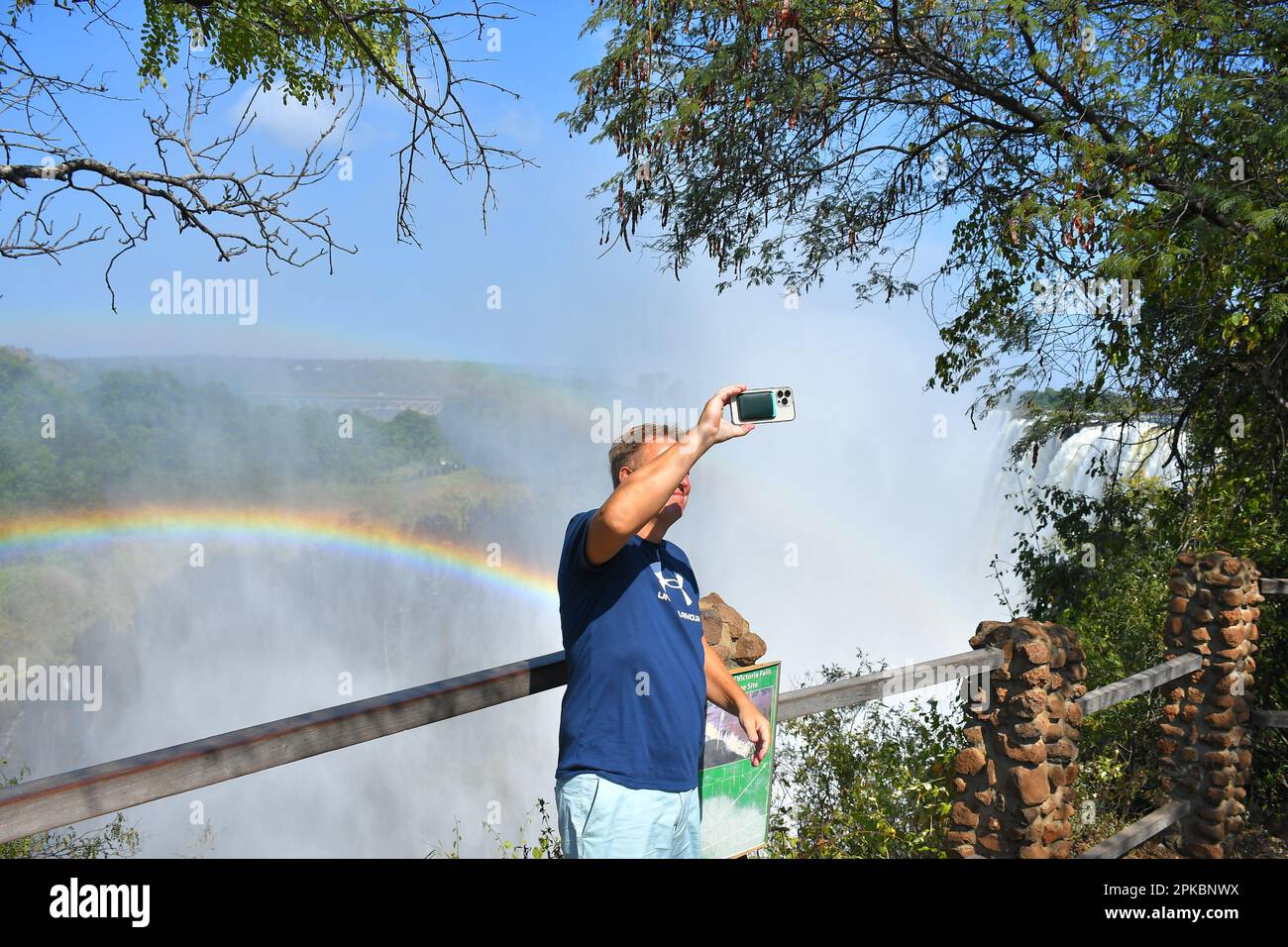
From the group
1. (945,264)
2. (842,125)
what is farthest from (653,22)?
(945,264)

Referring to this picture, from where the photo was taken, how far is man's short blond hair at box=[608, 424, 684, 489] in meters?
2.16

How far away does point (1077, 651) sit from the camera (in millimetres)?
3199

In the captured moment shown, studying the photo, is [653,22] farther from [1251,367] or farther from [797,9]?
[1251,367]

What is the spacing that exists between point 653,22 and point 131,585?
31380 mm

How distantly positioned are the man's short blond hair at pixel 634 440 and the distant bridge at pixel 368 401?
41465mm

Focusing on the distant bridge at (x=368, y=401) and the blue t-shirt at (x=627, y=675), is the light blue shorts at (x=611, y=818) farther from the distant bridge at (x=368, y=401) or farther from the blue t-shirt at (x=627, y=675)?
the distant bridge at (x=368, y=401)

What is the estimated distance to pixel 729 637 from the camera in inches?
111

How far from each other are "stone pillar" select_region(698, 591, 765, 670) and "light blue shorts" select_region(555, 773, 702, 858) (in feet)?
2.34

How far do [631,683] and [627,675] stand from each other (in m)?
0.02

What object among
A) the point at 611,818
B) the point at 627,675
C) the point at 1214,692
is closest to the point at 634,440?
the point at 627,675

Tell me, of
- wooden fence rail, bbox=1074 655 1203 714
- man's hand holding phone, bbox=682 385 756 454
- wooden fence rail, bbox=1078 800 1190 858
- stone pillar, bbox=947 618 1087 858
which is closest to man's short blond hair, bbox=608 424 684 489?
man's hand holding phone, bbox=682 385 756 454

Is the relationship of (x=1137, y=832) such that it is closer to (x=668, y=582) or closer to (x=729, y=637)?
(x=729, y=637)

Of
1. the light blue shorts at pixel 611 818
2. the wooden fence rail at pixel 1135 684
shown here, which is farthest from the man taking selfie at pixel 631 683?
the wooden fence rail at pixel 1135 684
